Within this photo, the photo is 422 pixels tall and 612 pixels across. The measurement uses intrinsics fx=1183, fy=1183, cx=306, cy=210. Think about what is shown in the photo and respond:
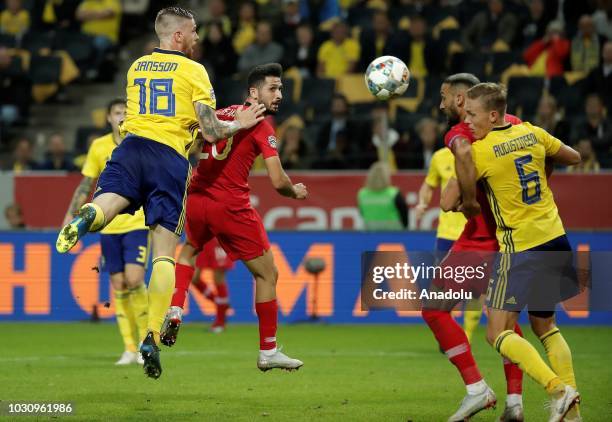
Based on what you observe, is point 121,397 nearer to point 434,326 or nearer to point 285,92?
point 434,326

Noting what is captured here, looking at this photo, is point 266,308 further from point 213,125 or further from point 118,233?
point 118,233

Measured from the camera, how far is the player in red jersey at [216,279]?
15047 millimetres

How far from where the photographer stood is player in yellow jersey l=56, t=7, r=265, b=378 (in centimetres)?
831

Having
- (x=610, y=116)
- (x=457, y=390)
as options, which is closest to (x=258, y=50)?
(x=610, y=116)

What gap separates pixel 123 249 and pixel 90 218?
12.8 ft

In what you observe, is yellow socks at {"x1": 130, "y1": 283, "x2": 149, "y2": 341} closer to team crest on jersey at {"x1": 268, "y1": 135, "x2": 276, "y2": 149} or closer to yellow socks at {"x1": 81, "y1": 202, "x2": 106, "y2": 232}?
team crest on jersey at {"x1": 268, "y1": 135, "x2": 276, "y2": 149}

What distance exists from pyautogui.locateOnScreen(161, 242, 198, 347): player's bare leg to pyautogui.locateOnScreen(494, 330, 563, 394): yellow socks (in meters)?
2.27

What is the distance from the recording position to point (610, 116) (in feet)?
58.5

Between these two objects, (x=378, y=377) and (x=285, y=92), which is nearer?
(x=378, y=377)

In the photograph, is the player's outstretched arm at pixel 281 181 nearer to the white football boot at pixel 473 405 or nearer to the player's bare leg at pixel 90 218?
the player's bare leg at pixel 90 218

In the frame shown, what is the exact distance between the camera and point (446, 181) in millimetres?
12328

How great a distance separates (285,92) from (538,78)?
13.8ft

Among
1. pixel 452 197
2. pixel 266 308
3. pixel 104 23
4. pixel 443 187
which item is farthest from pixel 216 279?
pixel 104 23

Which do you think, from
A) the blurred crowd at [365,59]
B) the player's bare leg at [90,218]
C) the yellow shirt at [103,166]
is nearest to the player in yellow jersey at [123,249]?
the yellow shirt at [103,166]
